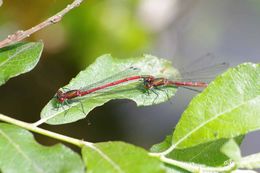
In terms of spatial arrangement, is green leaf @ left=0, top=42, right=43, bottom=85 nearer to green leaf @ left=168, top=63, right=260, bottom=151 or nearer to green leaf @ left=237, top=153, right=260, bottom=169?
green leaf @ left=168, top=63, right=260, bottom=151

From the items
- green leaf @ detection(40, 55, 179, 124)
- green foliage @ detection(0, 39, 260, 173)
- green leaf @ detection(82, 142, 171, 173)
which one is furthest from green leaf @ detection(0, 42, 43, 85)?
green leaf @ detection(82, 142, 171, 173)

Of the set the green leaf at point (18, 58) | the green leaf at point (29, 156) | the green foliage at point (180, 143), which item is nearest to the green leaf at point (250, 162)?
the green foliage at point (180, 143)

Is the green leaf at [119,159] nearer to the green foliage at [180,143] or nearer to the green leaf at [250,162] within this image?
the green foliage at [180,143]

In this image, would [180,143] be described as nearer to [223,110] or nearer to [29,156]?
[223,110]

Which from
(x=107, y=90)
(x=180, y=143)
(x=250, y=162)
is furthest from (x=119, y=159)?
(x=107, y=90)

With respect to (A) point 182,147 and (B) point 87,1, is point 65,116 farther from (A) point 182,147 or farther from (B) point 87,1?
(B) point 87,1

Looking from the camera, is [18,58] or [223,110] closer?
[223,110]

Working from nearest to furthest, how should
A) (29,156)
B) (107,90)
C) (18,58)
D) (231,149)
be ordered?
1. (231,149)
2. (29,156)
3. (18,58)
4. (107,90)
